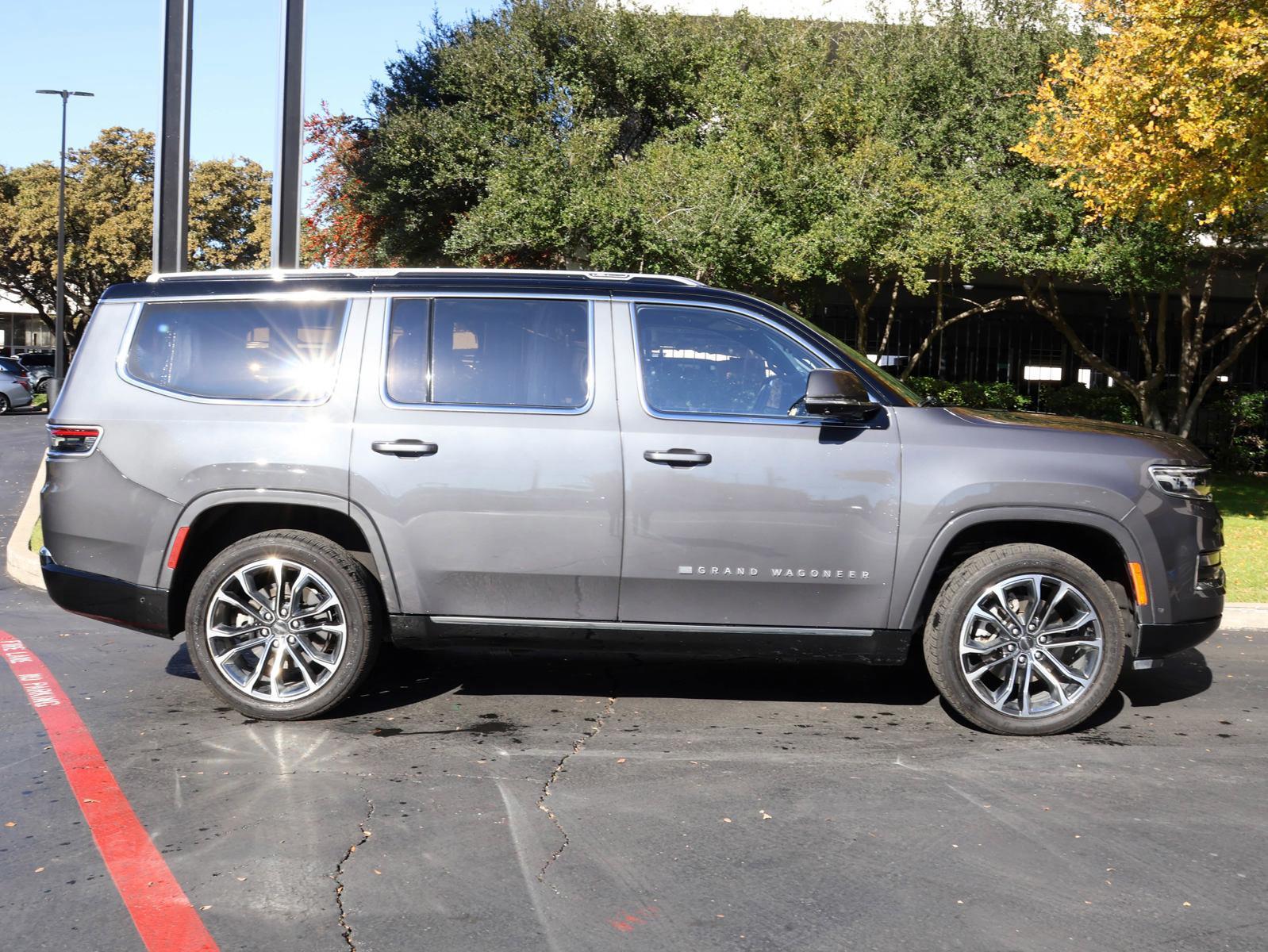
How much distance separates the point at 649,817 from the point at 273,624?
2.09 metres

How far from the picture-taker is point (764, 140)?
17391mm

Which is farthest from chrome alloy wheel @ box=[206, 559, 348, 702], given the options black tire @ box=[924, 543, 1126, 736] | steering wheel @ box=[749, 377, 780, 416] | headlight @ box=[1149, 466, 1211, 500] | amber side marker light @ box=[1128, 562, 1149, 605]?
headlight @ box=[1149, 466, 1211, 500]

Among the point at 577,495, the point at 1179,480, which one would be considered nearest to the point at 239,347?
the point at 577,495

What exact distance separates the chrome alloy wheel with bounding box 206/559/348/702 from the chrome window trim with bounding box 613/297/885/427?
5.55 ft

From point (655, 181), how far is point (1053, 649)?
11865 millimetres

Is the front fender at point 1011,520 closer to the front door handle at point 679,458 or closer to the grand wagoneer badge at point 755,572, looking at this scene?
the grand wagoneer badge at point 755,572

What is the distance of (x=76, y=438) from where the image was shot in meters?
5.38

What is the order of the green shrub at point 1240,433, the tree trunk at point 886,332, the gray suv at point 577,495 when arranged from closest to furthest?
the gray suv at point 577,495 < the green shrub at point 1240,433 < the tree trunk at point 886,332

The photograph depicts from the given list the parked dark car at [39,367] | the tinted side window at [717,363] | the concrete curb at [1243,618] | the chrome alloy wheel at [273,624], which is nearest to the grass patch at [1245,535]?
the concrete curb at [1243,618]

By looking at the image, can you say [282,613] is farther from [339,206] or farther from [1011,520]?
[339,206]

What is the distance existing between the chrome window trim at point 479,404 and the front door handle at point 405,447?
0.16 metres

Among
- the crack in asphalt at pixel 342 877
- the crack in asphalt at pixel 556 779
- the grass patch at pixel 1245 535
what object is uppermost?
the grass patch at pixel 1245 535

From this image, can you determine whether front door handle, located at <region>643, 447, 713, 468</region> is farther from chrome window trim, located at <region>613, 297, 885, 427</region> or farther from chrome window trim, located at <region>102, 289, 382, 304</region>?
chrome window trim, located at <region>102, 289, 382, 304</region>

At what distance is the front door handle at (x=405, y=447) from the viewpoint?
5.16 metres
